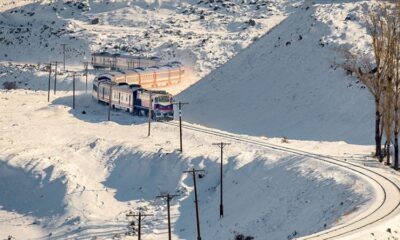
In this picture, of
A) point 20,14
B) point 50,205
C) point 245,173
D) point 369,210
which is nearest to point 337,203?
point 369,210

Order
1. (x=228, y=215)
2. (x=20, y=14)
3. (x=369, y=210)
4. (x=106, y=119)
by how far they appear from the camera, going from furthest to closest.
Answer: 1. (x=20, y=14)
2. (x=106, y=119)
3. (x=228, y=215)
4. (x=369, y=210)

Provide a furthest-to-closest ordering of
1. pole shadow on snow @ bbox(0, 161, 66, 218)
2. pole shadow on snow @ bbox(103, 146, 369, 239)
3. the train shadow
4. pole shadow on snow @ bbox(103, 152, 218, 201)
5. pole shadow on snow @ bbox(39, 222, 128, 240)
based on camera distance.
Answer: the train shadow → pole shadow on snow @ bbox(103, 152, 218, 201) → pole shadow on snow @ bbox(0, 161, 66, 218) → pole shadow on snow @ bbox(39, 222, 128, 240) → pole shadow on snow @ bbox(103, 146, 369, 239)

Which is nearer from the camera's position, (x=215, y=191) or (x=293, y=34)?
(x=215, y=191)

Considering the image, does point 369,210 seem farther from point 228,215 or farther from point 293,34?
point 293,34

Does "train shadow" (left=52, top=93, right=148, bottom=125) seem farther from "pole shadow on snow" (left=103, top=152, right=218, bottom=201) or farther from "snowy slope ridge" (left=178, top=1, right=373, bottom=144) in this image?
"pole shadow on snow" (left=103, top=152, right=218, bottom=201)

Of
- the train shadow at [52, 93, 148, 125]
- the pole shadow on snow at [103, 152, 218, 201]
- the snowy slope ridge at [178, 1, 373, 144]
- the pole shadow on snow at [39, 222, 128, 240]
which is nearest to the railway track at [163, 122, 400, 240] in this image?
the pole shadow on snow at [103, 152, 218, 201]

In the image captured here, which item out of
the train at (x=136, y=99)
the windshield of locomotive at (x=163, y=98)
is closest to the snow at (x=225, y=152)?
the train at (x=136, y=99)
